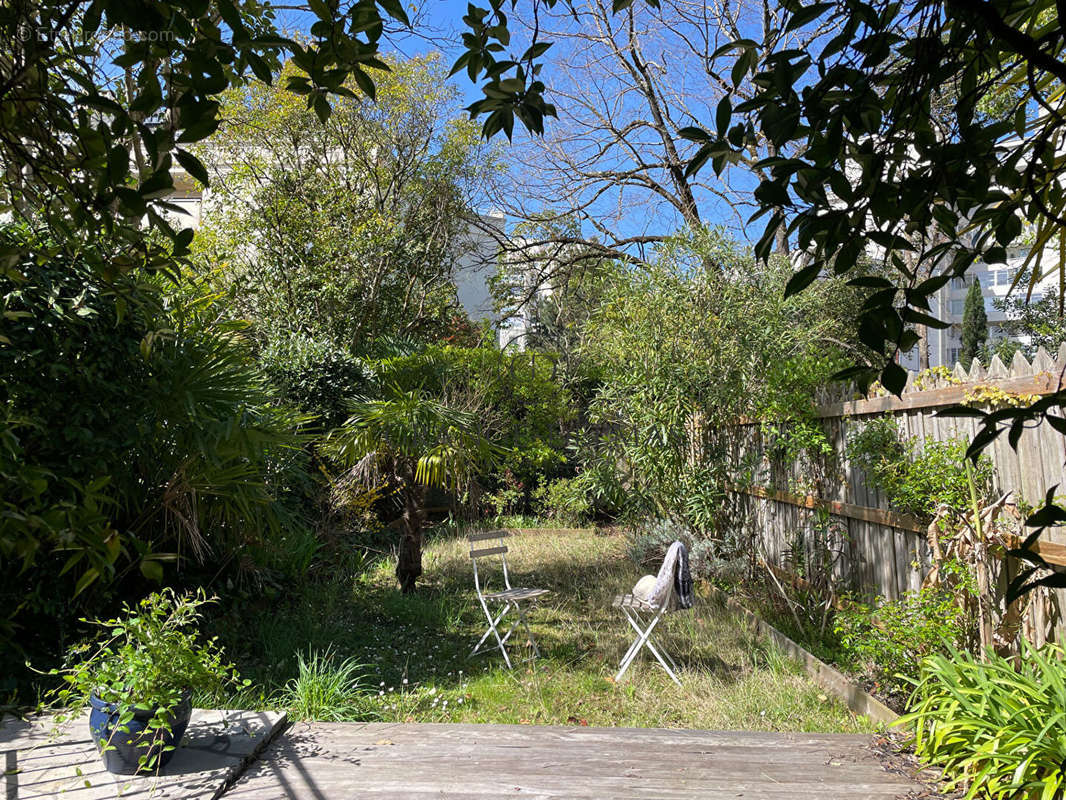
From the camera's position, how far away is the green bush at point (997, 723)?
2715mm

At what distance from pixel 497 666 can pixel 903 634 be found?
2.75 meters

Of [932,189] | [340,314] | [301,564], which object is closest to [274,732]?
[301,564]

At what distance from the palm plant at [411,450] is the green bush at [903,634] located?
3.63 metres

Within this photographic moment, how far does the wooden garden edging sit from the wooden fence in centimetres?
60

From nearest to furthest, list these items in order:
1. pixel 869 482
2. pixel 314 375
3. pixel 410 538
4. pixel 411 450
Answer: pixel 869 482, pixel 411 450, pixel 410 538, pixel 314 375

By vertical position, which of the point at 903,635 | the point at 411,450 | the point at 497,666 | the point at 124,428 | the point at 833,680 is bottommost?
the point at 497,666

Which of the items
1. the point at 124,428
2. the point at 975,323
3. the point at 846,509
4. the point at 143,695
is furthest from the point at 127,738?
the point at 975,323

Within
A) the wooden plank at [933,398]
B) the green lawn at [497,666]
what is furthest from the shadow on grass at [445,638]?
the wooden plank at [933,398]

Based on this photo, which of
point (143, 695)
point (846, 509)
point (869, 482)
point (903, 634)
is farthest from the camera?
point (846, 509)

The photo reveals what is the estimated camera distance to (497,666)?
5500 mm

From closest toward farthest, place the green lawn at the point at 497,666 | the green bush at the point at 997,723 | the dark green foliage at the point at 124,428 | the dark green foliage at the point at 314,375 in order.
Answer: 1. the green bush at the point at 997,723
2. the dark green foliage at the point at 124,428
3. the green lawn at the point at 497,666
4. the dark green foliage at the point at 314,375

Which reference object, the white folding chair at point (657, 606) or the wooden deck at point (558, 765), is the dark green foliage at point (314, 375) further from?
the wooden deck at point (558, 765)

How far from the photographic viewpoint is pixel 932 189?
1.07 metres

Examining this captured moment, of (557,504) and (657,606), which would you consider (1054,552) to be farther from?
(557,504)
